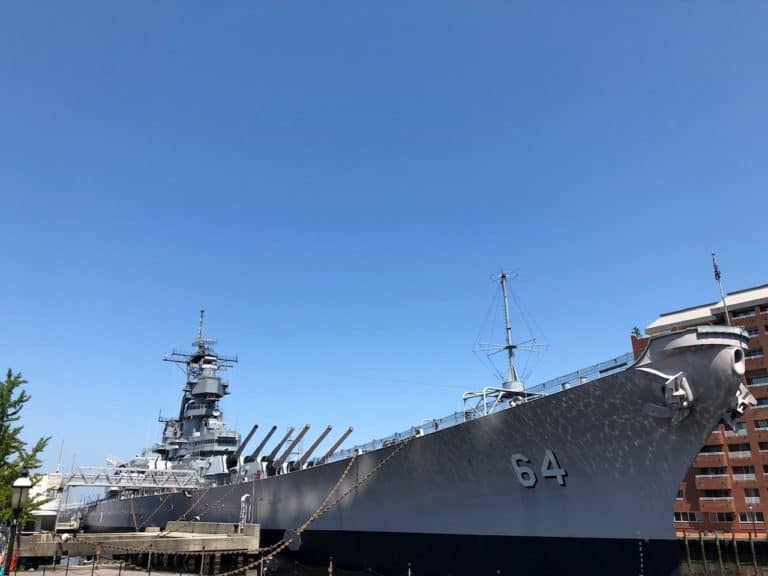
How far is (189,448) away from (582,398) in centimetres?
3484

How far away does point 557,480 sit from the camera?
1323cm

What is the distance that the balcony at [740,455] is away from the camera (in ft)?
116

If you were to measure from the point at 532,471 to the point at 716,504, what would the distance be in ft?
99.2

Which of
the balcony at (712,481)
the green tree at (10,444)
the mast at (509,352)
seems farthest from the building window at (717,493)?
the green tree at (10,444)

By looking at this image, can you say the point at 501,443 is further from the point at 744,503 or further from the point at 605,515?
the point at 744,503

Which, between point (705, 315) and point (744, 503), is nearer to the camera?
point (744, 503)

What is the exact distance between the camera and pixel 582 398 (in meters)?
12.9

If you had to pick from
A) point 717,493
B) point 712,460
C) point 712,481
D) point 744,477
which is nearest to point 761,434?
point 744,477

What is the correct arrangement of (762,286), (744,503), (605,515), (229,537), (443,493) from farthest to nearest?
(762,286), (744,503), (229,537), (443,493), (605,515)

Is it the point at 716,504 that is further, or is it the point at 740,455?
the point at 740,455

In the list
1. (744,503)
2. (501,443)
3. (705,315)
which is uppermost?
(705,315)

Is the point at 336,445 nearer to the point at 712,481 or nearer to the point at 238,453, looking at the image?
the point at 238,453

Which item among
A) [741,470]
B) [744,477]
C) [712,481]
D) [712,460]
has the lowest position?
[712,481]

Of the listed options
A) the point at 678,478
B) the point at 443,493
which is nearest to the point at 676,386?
the point at 678,478
